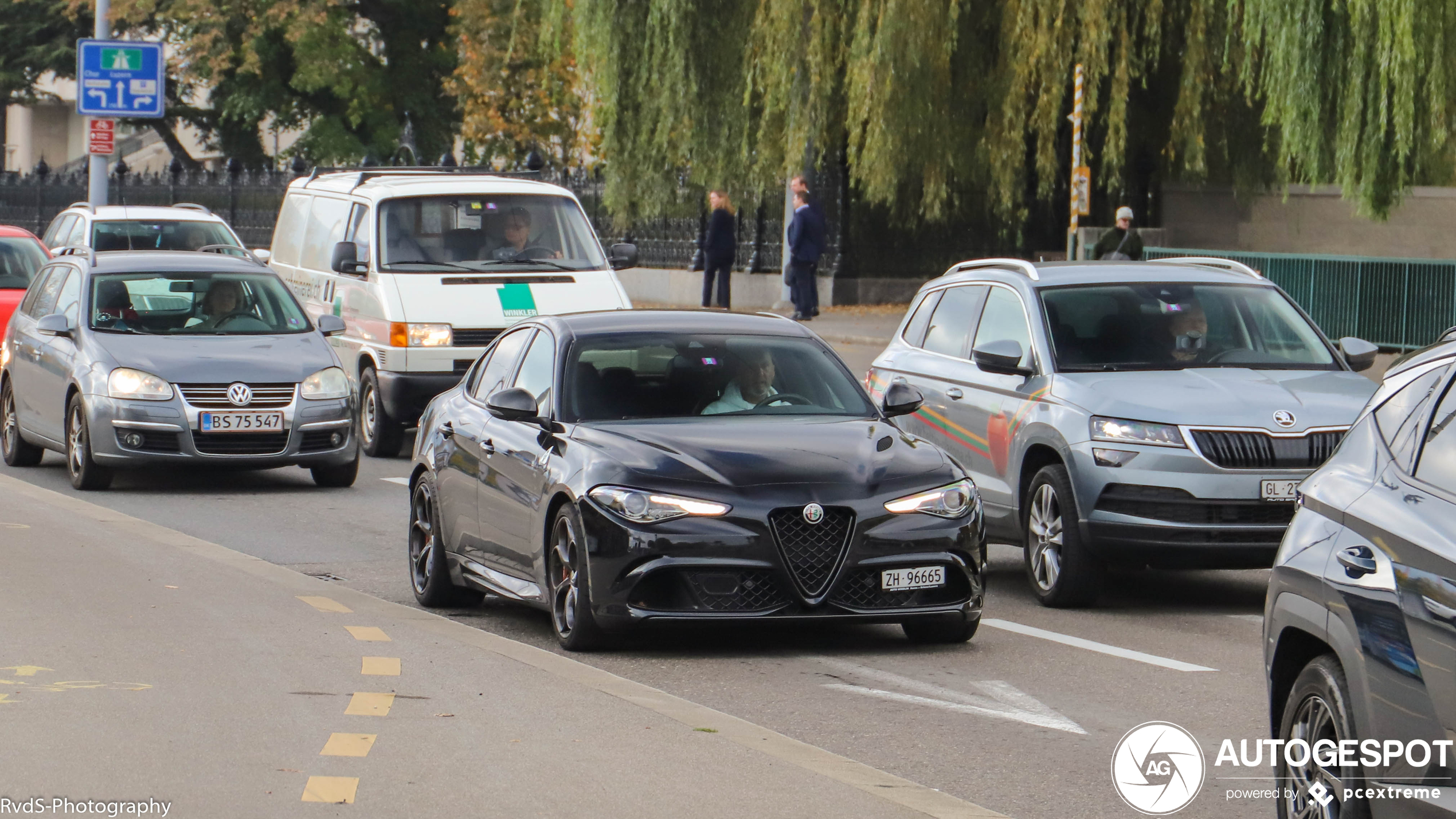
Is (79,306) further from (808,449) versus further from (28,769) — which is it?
(28,769)

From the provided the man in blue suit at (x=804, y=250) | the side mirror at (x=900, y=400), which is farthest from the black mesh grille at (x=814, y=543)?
the man in blue suit at (x=804, y=250)

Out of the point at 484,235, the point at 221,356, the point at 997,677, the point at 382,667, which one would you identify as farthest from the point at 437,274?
the point at 997,677

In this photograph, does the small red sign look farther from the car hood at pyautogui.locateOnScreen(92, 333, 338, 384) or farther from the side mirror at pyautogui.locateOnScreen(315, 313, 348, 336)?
the car hood at pyautogui.locateOnScreen(92, 333, 338, 384)

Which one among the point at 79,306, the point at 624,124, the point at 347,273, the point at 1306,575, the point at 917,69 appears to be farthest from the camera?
the point at 624,124

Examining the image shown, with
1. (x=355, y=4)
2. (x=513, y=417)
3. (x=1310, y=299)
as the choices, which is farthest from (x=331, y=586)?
(x=355, y=4)

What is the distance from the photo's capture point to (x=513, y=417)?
952 cm

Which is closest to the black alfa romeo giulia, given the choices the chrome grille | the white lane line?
the white lane line

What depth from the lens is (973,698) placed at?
8.07m

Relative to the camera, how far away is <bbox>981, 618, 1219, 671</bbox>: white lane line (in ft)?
29.0

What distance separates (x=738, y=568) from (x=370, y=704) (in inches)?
70.4

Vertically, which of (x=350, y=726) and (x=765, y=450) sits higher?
(x=765, y=450)

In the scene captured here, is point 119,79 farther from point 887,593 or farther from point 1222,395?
point 887,593

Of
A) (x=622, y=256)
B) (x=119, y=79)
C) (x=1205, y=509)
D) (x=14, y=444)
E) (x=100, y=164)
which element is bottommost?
(x=14, y=444)

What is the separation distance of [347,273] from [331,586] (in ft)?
24.3
